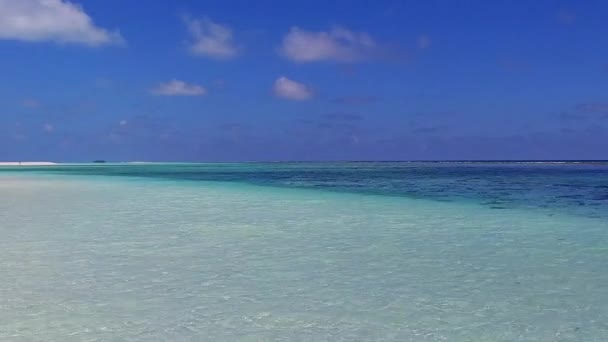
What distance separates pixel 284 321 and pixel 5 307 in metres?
2.42

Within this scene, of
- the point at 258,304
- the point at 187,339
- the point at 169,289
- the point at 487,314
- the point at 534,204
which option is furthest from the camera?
the point at 534,204

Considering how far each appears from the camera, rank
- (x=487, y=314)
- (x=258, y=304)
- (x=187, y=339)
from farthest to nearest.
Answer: (x=258, y=304)
(x=487, y=314)
(x=187, y=339)

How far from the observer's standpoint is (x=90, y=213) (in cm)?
1292

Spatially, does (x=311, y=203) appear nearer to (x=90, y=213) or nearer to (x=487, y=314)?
(x=90, y=213)

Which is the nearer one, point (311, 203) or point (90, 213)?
point (90, 213)

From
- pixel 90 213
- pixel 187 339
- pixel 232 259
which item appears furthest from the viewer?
pixel 90 213

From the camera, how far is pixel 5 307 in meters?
4.70

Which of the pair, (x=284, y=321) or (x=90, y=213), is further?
(x=90, y=213)

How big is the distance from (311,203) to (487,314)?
11458 millimetres

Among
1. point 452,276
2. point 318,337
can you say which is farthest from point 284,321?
point 452,276

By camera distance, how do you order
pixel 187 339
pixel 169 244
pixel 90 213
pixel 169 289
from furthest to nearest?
pixel 90 213 < pixel 169 244 < pixel 169 289 < pixel 187 339

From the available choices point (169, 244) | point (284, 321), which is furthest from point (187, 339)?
point (169, 244)

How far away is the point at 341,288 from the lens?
213 inches

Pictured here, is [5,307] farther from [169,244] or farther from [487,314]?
[487,314]
